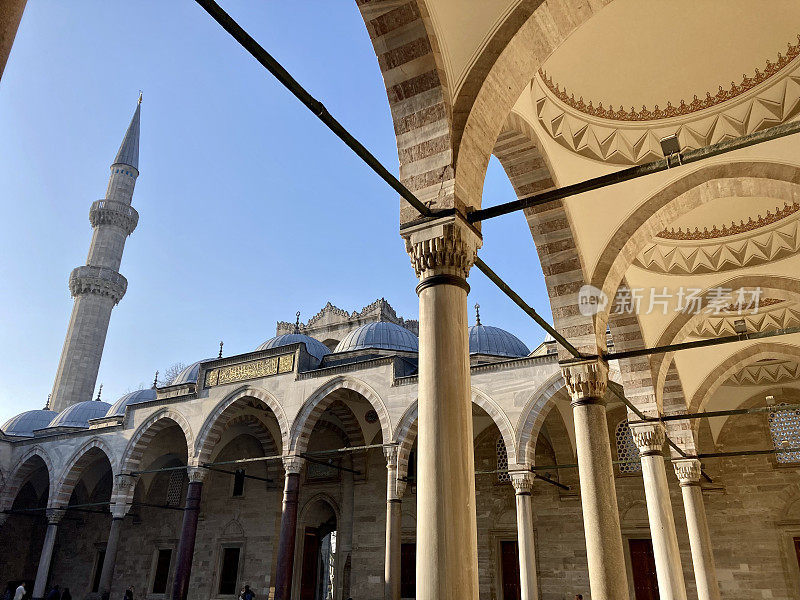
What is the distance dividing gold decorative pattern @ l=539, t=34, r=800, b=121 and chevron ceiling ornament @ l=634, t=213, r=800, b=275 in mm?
2430

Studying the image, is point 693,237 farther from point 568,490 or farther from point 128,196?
point 128,196

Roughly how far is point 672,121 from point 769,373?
9.57m

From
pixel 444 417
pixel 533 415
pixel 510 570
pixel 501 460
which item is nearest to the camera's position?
pixel 444 417

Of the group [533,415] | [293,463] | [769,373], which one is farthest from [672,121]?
[293,463]

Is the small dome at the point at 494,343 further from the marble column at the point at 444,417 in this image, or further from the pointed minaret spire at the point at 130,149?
the pointed minaret spire at the point at 130,149

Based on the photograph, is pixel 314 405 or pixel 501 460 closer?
pixel 314 405

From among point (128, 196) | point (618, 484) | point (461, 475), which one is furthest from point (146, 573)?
point (461, 475)

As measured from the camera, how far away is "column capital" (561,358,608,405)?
6.87 metres

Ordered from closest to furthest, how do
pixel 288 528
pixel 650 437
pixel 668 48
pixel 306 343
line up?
pixel 668 48, pixel 650 437, pixel 288 528, pixel 306 343

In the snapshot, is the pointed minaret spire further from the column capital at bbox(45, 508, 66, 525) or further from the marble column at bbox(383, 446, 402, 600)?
the marble column at bbox(383, 446, 402, 600)

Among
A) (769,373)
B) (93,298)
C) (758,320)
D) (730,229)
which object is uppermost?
(93,298)

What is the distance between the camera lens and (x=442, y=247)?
3969 millimetres

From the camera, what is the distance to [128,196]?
27.3m

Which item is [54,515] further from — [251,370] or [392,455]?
[392,455]
